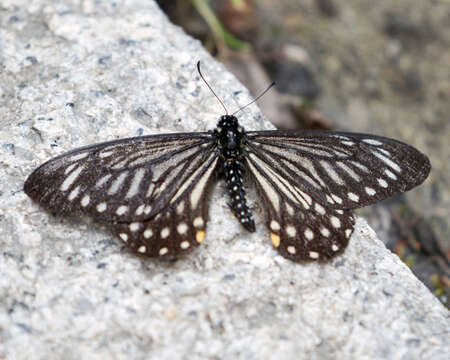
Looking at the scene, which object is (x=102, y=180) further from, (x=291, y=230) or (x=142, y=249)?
(x=291, y=230)

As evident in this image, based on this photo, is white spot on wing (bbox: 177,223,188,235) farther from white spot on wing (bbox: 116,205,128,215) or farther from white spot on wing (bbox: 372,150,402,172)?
white spot on wing (bbox: 372,150,402,172)

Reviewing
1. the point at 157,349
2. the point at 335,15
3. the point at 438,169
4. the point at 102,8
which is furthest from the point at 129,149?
the point at 335,15

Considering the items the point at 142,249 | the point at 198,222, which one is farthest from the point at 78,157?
the point at 198,222

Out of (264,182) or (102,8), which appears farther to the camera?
(102,8)

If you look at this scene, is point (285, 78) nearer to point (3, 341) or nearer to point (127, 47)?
point (127, 47)


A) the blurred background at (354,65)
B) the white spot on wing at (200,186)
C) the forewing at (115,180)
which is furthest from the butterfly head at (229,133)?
the blurred background at (354,65)
